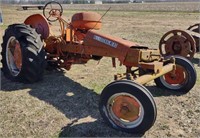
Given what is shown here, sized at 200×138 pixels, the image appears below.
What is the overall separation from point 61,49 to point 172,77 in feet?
7.95

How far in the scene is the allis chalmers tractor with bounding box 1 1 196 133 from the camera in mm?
4352

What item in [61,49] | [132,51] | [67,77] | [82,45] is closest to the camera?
[132,51]

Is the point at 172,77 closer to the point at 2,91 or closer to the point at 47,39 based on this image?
the point at 47,39

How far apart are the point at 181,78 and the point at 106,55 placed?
161 cm

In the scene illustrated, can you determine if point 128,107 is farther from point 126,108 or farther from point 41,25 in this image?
point 41,25

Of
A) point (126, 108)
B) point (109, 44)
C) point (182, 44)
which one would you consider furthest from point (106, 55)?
point (182, 44)

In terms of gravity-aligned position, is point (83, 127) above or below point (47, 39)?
below

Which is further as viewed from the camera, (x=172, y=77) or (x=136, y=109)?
(x=172, y=77)

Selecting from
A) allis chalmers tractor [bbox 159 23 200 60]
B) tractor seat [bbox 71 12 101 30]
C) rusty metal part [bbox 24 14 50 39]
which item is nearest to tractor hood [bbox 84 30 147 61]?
tractor seat [bbox 71 12 101 30]

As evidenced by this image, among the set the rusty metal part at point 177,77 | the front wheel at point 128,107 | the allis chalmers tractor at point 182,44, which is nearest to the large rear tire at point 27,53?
the front wheel at point 128,107

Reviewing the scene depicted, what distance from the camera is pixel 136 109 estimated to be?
4.37 metres

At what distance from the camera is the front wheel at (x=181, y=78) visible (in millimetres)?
5953

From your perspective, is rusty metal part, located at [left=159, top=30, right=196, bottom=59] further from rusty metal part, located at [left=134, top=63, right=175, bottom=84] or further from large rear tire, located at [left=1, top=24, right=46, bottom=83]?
large rear tire, located at [left=1, top=24, right=46, bottom=83]

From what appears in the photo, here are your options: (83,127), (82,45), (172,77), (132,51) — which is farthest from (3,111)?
(172,77)
